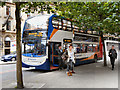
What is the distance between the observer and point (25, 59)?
1062 cm

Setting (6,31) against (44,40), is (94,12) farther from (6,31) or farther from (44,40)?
(6,31)

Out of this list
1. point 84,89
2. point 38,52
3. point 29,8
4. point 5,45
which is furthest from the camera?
point 5,45

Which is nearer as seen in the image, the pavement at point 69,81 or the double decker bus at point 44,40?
the pavement at point 69,81

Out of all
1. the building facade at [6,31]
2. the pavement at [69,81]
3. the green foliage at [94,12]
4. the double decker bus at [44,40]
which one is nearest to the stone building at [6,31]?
the building facade at [6,31]

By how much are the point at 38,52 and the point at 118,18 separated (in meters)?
5.54

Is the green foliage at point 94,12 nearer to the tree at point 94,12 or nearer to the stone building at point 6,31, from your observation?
the tree at point 94,12

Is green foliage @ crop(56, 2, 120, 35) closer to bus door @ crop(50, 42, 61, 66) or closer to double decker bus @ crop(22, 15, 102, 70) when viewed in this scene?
double decker bus @ crop(22, 15, 102, 70)

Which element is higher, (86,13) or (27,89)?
(86,13)

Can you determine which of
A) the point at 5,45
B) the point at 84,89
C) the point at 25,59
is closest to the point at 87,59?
the point at 25,59

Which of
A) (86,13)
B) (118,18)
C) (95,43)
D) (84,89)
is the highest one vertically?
(86,13)

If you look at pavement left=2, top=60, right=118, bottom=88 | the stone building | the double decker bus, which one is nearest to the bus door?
the double decker bus

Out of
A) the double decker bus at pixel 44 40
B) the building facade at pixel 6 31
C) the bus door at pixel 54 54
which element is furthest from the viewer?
the building facade at pixel 6 31

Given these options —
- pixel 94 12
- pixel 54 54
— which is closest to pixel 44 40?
pixel 54 54

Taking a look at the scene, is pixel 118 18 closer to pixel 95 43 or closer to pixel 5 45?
pixel 95 43
